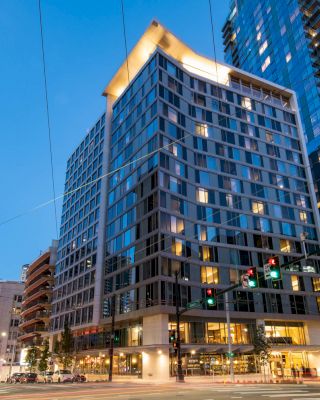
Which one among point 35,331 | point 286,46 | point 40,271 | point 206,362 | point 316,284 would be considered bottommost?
point 206,362

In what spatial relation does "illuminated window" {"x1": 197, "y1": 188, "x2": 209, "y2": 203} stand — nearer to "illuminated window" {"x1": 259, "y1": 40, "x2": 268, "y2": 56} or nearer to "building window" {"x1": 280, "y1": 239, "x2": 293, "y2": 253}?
"building window" {"x1": 280, "y1": 239, "x2": 293, "y2": 253}

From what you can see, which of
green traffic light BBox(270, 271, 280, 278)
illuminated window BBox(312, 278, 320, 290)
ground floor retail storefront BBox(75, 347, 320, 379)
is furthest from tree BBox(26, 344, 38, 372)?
green traffic light BBox(270, 271, 280, 278)

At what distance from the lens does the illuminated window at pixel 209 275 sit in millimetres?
52803

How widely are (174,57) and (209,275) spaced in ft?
125

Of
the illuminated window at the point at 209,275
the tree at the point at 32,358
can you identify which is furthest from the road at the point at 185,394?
the tree at the point at 32,358

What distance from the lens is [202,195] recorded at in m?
57.9

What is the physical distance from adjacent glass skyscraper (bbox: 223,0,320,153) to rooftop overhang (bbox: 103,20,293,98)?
24.0m

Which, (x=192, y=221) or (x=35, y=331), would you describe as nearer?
(x=192, y=221)

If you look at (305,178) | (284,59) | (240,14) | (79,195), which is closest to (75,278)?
(79,195)

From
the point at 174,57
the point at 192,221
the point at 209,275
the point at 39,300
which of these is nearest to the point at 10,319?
the point at 39,300

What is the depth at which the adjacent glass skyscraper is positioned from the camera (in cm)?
9525

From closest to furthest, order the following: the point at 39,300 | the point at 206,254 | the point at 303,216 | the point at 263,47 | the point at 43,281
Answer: the point at 206,254 < the point at 303,216 < the point at 43,281 < the point at 39,300 < the point at 263,47

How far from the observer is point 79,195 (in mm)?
83188

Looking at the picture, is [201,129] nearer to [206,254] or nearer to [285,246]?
[206,254]
